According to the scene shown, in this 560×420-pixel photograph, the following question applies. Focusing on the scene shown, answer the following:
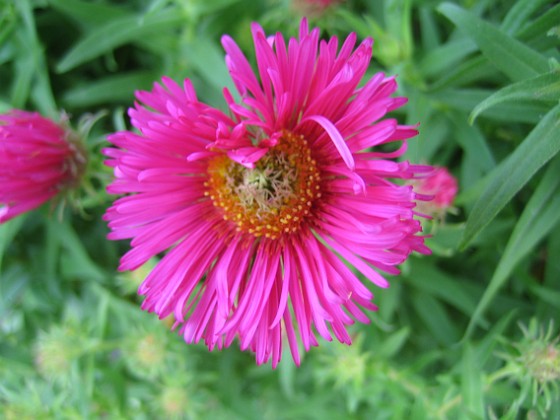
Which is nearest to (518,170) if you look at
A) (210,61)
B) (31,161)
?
(210,61)

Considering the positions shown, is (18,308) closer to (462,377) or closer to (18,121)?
(18,121)

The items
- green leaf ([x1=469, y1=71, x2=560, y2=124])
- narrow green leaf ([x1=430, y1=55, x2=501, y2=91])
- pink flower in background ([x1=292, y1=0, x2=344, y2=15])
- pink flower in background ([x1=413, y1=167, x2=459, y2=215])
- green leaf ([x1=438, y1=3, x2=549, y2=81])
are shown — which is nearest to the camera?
green leaf ([x1=469, y1=71, x2=560, y2=124])

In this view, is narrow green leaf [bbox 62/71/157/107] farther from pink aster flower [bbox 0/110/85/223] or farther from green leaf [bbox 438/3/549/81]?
green leaf [bbox 438/3/549/81]

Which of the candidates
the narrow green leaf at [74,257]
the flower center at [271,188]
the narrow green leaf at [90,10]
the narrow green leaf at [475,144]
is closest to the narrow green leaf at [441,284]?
the narrow green leaf at [475,144]

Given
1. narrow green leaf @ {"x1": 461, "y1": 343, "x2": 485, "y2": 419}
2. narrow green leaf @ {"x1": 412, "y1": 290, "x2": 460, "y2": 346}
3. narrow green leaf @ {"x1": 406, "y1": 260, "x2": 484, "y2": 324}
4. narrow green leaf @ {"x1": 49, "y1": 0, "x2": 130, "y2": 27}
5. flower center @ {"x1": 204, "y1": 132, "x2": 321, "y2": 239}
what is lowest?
narrow green leaf @ {"x1": 412, "y1": 290, "x2": 460, "y2": 346}

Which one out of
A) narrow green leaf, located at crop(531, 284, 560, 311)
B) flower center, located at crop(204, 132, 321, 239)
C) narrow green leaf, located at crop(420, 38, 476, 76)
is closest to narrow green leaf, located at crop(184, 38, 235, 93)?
flower center, located at crop(204, 132, 321, 239)

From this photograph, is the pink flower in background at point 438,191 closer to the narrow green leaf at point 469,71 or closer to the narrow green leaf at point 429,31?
the narrow green leaf at point 469,71

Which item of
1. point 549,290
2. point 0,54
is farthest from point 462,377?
point 0,54
